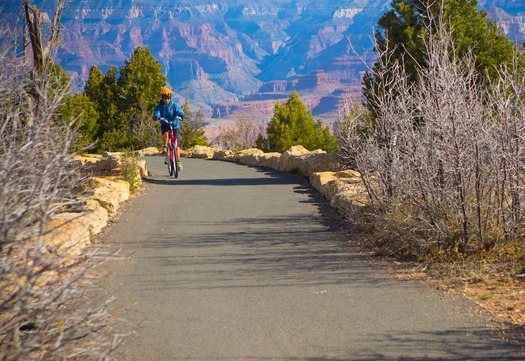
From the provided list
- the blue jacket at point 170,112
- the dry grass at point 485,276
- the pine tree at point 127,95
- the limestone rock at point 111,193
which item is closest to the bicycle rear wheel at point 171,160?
the blue jacket at point 170,112

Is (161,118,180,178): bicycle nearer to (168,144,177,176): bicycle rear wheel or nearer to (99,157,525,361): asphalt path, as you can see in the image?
(168,144,177,176): bicycle rear wheel

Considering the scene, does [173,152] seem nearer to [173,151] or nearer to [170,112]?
[173,151]

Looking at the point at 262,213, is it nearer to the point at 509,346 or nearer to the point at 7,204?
the point at 509,346

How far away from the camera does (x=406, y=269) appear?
27.2 feet

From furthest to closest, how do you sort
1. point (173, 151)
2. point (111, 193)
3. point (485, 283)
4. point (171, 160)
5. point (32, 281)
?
1. point (171, 160)
2. point (173, 151)
3. point (111, 193)
4. point (485, 283)
5. point (32, 281)

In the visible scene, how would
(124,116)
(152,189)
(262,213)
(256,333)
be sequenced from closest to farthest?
(256,333)
(262,213)
(152,189)
(124,116)

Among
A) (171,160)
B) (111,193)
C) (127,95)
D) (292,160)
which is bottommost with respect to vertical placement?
(111,193)

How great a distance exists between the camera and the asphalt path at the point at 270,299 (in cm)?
559

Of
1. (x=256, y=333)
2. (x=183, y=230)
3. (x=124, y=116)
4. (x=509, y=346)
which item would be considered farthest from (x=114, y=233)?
(x=124, y=116)

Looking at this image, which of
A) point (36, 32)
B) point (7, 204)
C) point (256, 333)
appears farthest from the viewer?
point (36, 32)

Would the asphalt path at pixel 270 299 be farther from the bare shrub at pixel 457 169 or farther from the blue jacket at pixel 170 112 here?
the blue jacket at pixel 170 112

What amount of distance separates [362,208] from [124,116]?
40.9 metres

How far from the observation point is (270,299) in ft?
23.2

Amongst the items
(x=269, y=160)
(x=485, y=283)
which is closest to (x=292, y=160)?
(x=269, y=160)
